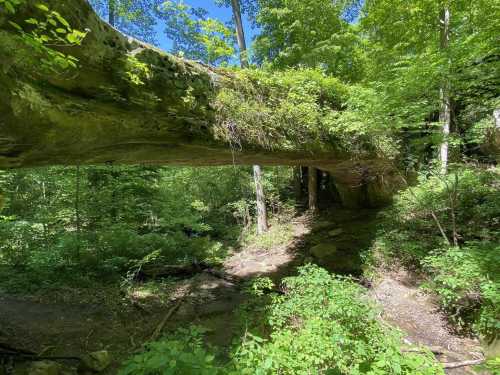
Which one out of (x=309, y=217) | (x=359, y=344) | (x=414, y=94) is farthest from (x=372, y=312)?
(x=309, y=217)

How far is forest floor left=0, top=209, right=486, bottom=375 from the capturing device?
436 cm

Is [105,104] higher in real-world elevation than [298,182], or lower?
higher

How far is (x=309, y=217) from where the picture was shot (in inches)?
439

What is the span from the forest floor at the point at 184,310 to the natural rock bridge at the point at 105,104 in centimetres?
298

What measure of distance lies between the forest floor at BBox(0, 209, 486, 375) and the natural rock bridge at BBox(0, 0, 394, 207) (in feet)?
9.78

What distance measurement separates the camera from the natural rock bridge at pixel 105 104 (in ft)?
8.49

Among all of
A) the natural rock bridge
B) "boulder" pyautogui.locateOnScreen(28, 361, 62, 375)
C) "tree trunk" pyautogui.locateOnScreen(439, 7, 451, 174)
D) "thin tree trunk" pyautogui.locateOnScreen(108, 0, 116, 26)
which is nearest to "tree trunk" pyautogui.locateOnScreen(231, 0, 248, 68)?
"thin tree trunk" pyautogui.locateOnScreen(108, 0, 116, 26)

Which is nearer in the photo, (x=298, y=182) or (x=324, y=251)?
(x=324, y=251)

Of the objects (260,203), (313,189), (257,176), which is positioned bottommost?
(260,203)

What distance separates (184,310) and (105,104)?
452 cm

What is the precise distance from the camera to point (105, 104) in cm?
333

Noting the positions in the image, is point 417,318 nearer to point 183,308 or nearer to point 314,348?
point 314,348

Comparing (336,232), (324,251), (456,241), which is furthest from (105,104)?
(336,232)

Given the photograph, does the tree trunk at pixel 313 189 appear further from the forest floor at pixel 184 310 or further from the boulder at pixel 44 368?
the boulder at pixel 44 368
